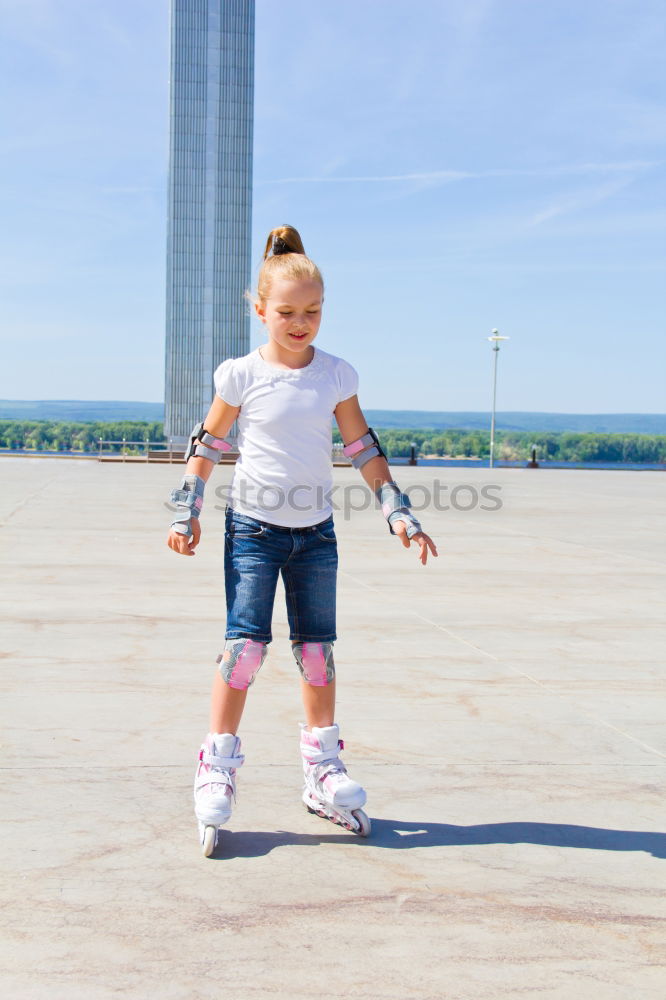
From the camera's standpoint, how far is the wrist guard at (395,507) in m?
3.41

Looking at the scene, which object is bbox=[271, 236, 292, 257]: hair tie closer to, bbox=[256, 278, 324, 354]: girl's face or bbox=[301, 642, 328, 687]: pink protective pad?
bbox=[256, 278, 324, 354]: girl's face

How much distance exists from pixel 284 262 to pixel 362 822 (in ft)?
5.64

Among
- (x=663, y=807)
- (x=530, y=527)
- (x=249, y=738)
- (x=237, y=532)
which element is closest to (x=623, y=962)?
(x=663, y=807)

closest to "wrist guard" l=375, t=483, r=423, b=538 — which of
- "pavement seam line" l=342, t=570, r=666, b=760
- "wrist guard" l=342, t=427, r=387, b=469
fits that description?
"wrist guard" l=342, t=427, r=387, b=469

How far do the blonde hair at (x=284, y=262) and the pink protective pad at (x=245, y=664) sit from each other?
1.11 m

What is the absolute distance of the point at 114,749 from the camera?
12.5 ft

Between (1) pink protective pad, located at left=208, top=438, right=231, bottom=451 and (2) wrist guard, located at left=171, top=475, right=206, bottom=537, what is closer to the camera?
(2) wrist guard, located at left=171, top=475, right=206, bottom=537

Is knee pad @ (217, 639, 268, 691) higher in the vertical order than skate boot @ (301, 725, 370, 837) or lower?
higher

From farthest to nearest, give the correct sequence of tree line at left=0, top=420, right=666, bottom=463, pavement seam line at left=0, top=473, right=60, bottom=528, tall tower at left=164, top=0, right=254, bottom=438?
tall tower at left=164, top=0, right=254, bottom=438, tree line at left=0, top=420, right=666, bottom=463, pavement seam line at left=0, top=473, right=60, bottom=528

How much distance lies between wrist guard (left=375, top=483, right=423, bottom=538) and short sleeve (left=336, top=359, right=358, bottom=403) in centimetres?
33

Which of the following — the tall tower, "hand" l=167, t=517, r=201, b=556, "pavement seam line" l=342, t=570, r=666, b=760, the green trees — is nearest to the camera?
"hand" l=167, t=517, r=201, b=556

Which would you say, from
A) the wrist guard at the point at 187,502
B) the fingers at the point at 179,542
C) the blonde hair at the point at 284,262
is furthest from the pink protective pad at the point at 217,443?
the blonde hair at the point at 284,262

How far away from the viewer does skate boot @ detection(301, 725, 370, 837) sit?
3096 mm

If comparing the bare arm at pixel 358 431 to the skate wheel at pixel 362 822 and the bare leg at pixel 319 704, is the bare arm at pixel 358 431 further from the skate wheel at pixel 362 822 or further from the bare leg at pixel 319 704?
the skate wheel at pixel 362 822
